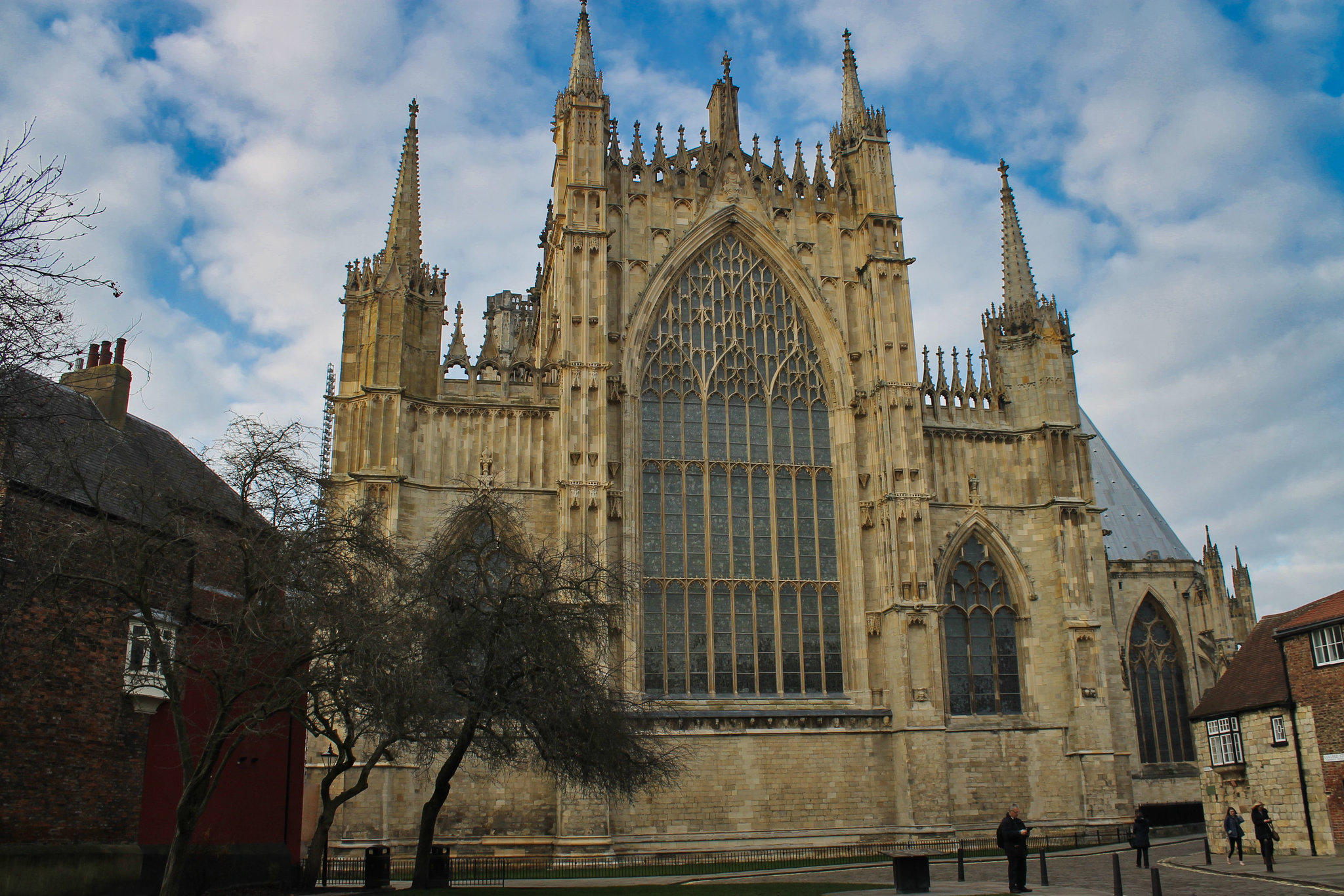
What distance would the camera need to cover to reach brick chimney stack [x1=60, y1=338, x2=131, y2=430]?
76.8 ft

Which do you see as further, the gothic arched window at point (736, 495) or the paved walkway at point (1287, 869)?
the gothic arched window at point (736, 495)

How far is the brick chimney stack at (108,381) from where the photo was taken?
23.4 meters

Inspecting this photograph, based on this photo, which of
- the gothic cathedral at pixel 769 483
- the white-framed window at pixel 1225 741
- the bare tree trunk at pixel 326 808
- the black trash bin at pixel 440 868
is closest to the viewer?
the bare tree trunk at pixel 326 808

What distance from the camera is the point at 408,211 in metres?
28.7

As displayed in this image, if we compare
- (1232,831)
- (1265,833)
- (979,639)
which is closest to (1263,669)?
(1232,831)

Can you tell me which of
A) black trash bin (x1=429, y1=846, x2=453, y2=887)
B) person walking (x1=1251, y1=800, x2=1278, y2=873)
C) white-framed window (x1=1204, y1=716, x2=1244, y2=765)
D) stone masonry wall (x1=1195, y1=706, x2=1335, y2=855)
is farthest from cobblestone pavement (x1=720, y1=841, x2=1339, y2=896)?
black trash bin (x1=429, y1=846, x2=453, y2=887)

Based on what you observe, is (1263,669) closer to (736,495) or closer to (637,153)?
(736,495)

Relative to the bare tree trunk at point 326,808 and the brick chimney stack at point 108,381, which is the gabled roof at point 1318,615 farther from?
the brick chimney stack at point 108,381

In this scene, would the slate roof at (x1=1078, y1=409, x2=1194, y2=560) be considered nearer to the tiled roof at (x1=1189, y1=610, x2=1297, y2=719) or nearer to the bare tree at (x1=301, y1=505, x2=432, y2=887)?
the tiled roof at (x1=1189, y1=610, x2=1297, y2=719)

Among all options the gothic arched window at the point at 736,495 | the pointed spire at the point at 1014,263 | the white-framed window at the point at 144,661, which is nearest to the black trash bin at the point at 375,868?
the white-framed window at the point at 144,661

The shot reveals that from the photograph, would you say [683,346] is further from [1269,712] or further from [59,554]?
[59,554]

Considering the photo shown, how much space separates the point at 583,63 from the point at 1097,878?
77.1 ft

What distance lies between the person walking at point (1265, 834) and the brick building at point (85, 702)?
16.8m

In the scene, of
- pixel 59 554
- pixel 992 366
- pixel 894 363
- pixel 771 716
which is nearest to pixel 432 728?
pixel 59 554
